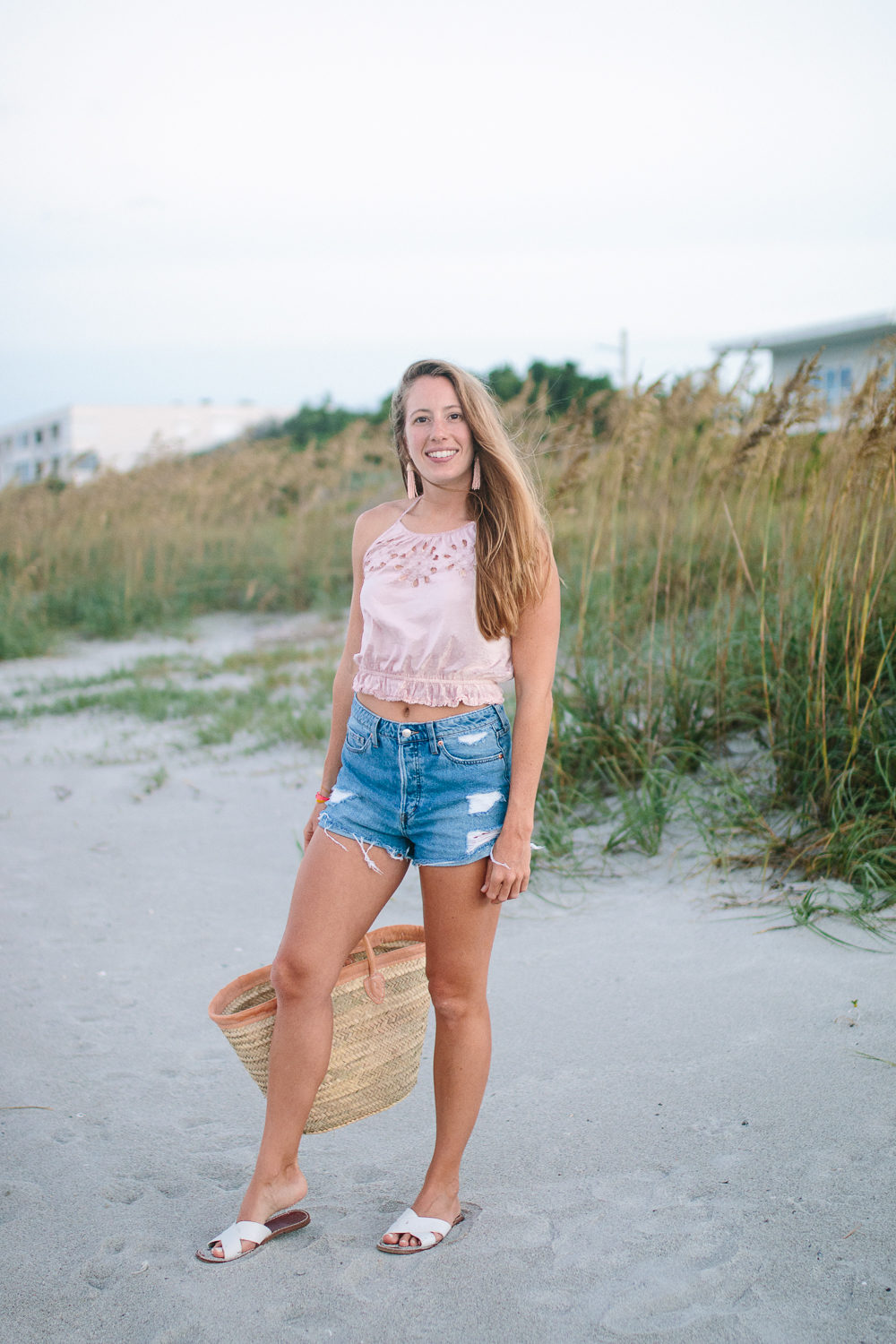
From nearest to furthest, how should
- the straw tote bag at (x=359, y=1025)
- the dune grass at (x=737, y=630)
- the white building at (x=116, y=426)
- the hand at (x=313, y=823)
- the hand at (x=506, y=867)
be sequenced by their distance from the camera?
the hand at (x=506, y=867) → the straw tote bag at (x=359, y=1025) → the hand at (x=313, y=823) → the dune grass at (x=737, y=630) → the white building at (x=116, y=426)

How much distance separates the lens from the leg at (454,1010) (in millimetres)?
2164

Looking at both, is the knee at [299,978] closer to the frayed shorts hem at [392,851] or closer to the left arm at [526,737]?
the frayed shorts hem at [392,851]

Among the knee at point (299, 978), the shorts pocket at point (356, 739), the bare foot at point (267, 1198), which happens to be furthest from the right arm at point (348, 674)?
the bare foot at point (267, 1198)

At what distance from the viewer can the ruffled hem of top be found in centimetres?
218

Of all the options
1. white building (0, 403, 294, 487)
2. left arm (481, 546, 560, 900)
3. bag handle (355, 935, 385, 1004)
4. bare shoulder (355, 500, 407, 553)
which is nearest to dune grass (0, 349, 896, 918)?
bare shoulder (355, 500, 407, 553)

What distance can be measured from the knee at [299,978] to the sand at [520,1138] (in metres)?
0.52

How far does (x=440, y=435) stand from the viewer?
2291 millimetres

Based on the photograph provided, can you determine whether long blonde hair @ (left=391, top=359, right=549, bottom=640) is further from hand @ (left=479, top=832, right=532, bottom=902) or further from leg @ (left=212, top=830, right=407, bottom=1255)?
leg @ (left=212, top=830, right=407, bottom=1255)

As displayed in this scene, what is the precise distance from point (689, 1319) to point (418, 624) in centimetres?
139

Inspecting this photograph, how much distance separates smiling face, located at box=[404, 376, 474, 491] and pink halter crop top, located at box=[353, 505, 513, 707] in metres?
0.12

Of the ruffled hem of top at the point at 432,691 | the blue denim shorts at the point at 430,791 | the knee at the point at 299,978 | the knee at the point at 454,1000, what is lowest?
the knee at the point at 454,1000

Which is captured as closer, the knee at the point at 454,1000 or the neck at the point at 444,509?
the knee at the point at 454,1000

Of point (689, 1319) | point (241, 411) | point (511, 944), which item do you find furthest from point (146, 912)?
point (241, 411)

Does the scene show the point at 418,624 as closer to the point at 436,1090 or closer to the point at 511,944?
the point at 436,1090
